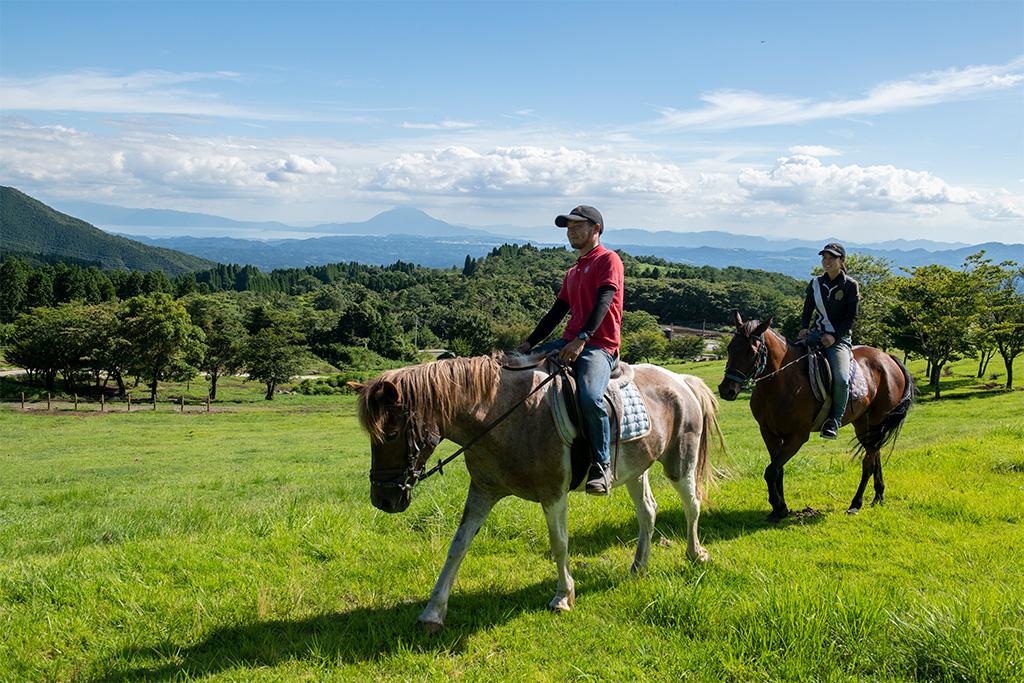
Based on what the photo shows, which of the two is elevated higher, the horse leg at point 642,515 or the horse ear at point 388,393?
the horse ear at point 388,393

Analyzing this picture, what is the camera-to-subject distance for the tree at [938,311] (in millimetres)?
37562

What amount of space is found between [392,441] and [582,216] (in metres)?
2.37

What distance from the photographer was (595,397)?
16.0 ft

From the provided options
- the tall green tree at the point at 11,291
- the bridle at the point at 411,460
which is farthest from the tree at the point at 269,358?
the bridle at the point at 411,460

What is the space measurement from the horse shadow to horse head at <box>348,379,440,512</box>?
2.50 m

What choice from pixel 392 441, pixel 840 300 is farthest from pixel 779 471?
pixel 392 441

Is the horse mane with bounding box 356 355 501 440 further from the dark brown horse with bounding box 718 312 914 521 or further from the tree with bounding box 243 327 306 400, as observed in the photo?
the tree with bounding box 243 327 306 400

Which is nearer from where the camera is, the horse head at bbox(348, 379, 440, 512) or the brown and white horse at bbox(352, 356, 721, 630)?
the horse head at bbox(348, 379, 440, 512)

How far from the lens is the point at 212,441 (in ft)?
101

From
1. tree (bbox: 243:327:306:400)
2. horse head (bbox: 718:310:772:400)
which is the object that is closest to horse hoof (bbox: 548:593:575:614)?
horse head (bbox: 718:310:772:400)

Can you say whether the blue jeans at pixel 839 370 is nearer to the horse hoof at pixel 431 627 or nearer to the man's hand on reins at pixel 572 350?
the man's hand on reins at pixel 572 350

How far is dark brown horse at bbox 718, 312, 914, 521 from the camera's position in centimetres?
764

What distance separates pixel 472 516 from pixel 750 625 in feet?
6.93

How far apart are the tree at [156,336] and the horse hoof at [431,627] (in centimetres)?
5248
